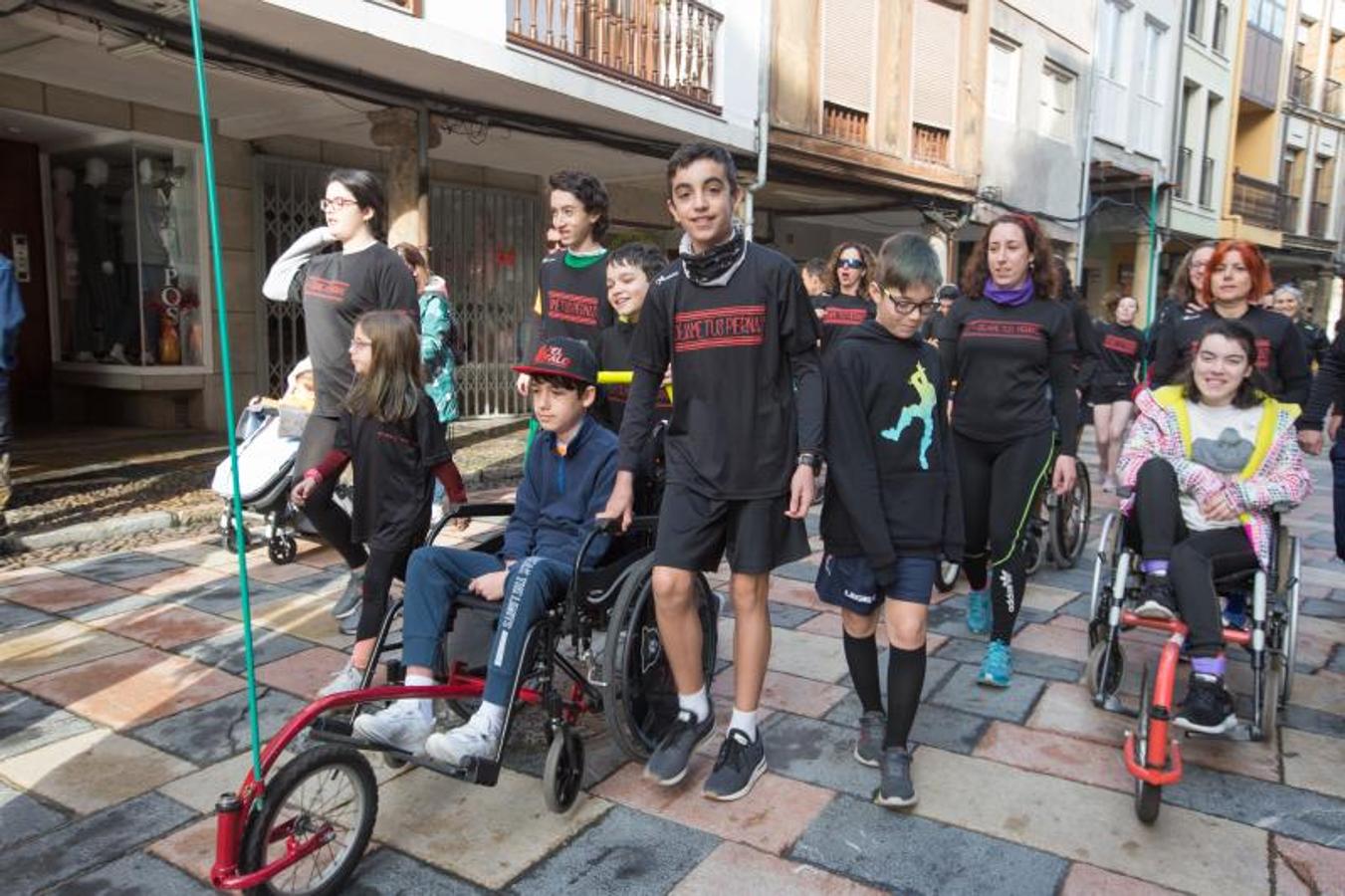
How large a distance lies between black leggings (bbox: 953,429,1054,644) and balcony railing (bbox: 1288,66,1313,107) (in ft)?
86.7

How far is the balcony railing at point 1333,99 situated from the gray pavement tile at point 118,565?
2988 cm

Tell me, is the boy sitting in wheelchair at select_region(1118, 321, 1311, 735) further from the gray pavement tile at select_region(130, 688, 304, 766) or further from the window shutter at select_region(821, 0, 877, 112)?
the window shutter at select_region(821, 0, 877, 112)

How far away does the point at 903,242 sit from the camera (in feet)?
9.61

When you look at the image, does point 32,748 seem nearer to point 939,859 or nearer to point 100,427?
point 939,859

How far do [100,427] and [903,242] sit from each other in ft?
31.7

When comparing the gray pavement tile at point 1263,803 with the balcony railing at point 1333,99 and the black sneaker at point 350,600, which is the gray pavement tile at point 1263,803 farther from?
the balcony railing at point 1333,99

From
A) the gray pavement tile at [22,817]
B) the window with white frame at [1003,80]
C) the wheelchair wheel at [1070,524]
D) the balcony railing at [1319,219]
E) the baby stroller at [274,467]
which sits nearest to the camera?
the gray pavement tile at [22,817]

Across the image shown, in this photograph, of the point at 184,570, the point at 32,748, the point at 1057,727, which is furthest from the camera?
the point at 184,570

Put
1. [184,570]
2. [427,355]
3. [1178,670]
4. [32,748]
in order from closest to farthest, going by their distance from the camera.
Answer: [32,748] < [1178,670] < [184,570] < [427,355]

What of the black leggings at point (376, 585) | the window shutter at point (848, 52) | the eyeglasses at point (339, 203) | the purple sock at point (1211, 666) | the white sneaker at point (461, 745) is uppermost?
the window shutter at point (848, 52)

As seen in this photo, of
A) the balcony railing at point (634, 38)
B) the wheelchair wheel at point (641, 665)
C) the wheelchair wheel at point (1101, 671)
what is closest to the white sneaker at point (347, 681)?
the wheelchair wheel at point (641, 665)

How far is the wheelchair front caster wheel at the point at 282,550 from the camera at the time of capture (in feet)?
17.2

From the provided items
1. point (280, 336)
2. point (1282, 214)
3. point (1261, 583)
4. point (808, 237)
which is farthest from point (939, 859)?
point (1282, 214)

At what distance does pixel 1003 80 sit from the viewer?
16078mm
